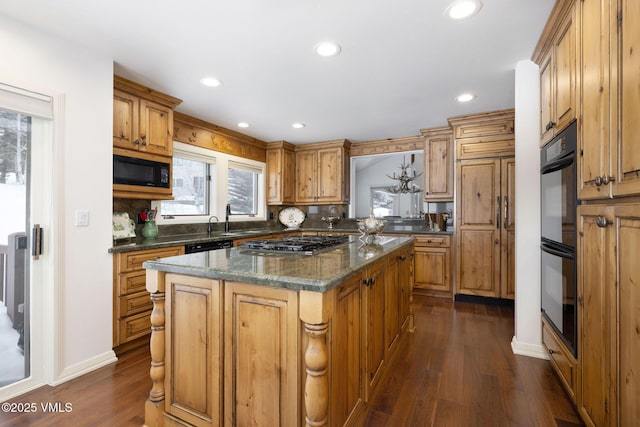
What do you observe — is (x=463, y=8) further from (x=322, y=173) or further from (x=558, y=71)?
(x=322, y=173)

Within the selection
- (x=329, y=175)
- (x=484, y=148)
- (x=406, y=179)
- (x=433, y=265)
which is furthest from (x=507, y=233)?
(x=329, y=175)

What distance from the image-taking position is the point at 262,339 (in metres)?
1.30

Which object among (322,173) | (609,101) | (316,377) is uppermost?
(322,173)

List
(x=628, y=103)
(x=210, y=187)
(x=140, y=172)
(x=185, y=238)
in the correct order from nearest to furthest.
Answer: (x=628, y=103)
(x=140, y=172)
(x=185, y=238)
(x=210, y=187)

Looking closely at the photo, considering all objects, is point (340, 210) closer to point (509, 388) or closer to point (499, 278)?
point (499, 278)

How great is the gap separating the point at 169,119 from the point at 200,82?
0.61m

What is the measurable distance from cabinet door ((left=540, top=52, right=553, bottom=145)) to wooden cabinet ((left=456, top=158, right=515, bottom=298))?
1.55 m

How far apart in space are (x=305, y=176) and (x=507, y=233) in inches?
126

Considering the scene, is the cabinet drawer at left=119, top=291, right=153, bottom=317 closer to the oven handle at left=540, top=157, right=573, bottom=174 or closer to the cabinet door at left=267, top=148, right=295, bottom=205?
the cabinet door at left=267, top=148, right=295, bottom=205

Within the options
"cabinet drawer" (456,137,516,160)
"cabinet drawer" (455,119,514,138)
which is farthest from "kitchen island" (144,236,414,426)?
"cabinet drawer" (455,119,514,138)

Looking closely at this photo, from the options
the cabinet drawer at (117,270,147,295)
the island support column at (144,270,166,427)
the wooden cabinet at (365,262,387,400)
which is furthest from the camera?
the cabinet drawer at (117,270,147,295)

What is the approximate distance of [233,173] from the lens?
185 inches

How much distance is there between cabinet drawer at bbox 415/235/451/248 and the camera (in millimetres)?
4027

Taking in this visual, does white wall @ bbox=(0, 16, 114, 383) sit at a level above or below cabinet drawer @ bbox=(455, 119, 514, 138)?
below
